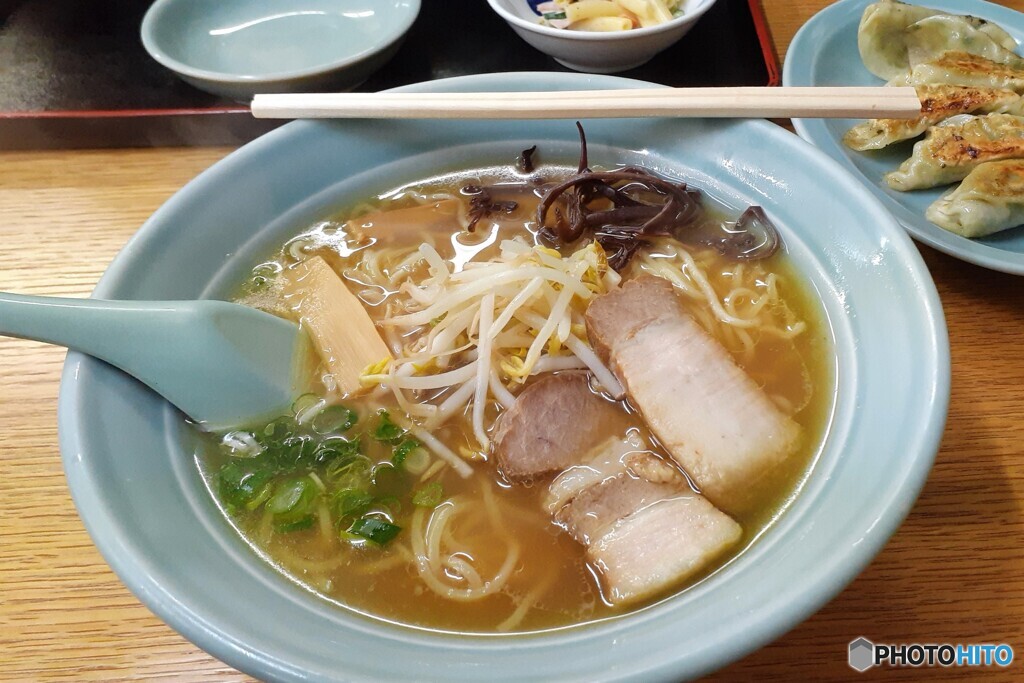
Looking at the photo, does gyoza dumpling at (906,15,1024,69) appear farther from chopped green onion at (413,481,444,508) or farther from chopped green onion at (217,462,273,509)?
chopped green onion at (217,462,273,509)

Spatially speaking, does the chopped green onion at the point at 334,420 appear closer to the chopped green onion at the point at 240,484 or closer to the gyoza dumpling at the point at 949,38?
the chopped green onion at the point at 240,484

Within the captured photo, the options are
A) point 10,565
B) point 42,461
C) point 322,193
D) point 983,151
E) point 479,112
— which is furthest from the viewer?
point 983,151

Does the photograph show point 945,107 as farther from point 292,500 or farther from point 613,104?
point 292,500

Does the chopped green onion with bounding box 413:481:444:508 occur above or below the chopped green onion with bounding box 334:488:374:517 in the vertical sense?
below

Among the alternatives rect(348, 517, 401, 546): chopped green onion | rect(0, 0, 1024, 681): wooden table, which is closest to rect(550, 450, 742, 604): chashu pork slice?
rect(0, 0, 1024, 681): wooden table

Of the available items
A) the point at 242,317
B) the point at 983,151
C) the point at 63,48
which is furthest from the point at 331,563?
the point at 63,48

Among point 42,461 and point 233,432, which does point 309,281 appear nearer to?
point 233,432
